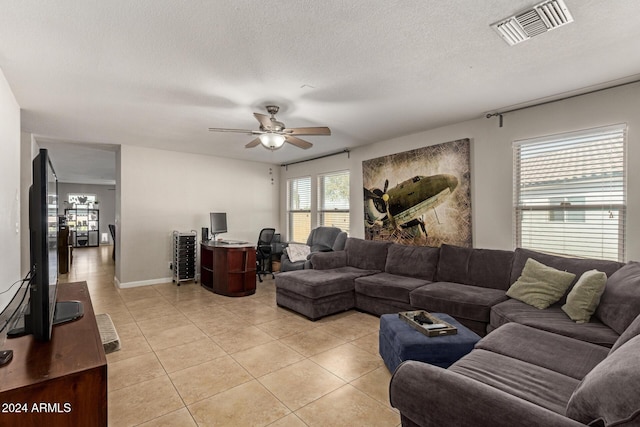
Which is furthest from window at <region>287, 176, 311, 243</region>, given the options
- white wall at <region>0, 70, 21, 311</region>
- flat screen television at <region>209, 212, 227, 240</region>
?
white wall at <region>0, 70, 21, 311</region>

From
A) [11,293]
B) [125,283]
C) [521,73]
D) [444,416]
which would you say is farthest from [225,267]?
[521,73]

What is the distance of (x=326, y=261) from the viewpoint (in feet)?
15.3

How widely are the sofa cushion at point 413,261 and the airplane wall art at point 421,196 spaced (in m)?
0.32

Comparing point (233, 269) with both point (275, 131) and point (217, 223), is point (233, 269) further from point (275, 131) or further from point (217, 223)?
point (275, 131)

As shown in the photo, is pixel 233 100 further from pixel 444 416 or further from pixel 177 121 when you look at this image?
pixel 444 416

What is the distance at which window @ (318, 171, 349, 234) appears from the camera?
5883mm

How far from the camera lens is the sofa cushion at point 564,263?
8.75 ft

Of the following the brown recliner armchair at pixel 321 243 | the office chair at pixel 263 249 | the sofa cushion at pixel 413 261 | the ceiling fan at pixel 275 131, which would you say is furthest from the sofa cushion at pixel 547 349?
the office chair at pixel 263 249

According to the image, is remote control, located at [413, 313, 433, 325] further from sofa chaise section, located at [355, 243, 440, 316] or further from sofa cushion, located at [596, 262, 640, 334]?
sofa cushion, located at [596, 262, 640, 334]

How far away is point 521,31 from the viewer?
2039mm

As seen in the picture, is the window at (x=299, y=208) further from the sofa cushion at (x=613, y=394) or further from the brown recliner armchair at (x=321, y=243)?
the sofa cushion at (x=613, y=394)

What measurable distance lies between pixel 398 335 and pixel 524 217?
234 cm

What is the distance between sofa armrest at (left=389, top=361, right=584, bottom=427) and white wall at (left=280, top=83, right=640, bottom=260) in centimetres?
276

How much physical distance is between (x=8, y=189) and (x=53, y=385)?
2652 mm
